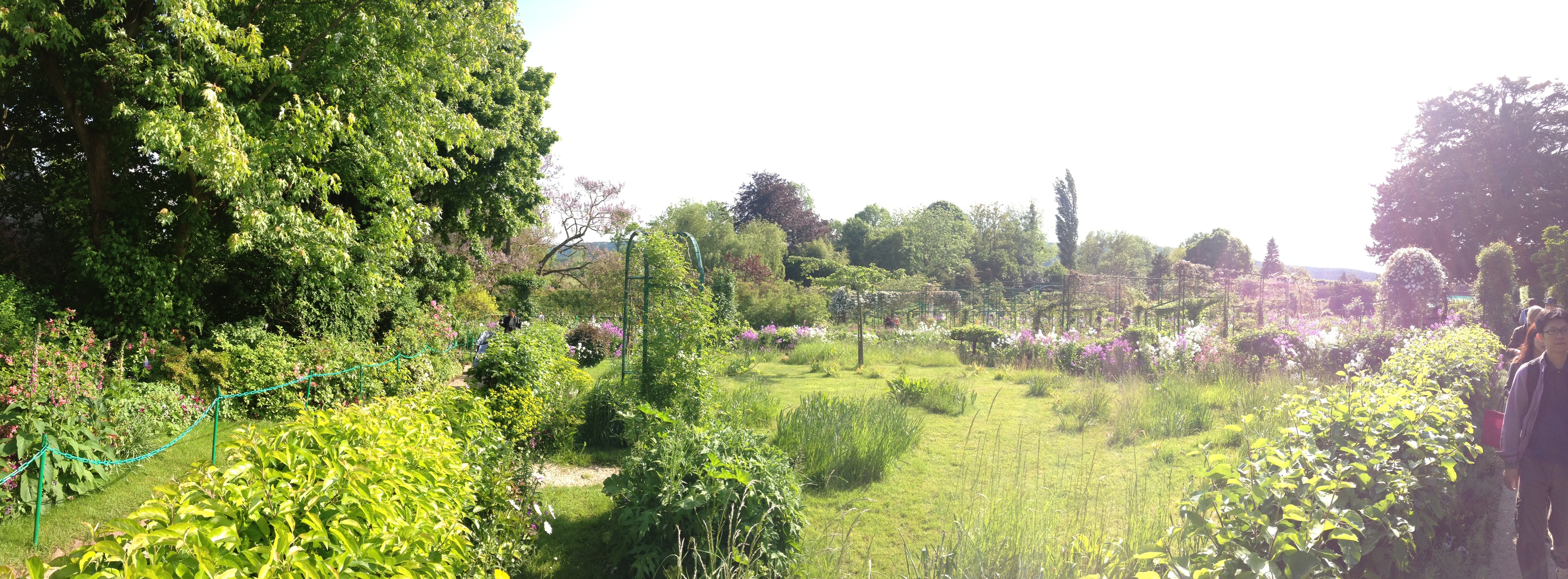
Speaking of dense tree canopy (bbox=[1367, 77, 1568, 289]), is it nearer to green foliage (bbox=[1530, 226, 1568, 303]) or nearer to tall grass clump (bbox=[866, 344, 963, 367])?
green foliage (bbox=[1530, 226, 1568, 303])

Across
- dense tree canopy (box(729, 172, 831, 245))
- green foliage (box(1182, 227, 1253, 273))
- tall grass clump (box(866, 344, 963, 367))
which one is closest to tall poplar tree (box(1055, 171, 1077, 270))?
green foliage (box(1182, 227, 1253, 273))

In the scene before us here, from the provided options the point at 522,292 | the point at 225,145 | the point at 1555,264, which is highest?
the point at 225,145

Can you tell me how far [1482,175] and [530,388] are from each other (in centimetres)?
3011

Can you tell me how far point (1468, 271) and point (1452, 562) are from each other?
27.0 meters

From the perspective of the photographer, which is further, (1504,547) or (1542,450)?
(1504,547)

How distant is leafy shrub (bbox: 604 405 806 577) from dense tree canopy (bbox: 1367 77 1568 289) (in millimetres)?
26305

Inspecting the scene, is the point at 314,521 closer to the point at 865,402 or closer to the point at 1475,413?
the point at 865,402

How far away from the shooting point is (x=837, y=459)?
5062mm

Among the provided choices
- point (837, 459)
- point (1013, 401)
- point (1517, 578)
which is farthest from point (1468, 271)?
point (837, 459)

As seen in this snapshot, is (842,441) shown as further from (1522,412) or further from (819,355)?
(819,355)

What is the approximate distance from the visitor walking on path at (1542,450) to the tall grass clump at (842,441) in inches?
143

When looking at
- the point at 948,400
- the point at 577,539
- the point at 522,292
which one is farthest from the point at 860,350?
the point at 522,292

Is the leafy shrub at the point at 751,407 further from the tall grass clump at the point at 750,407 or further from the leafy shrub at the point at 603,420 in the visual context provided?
the leafy shrub at the point at 603,420

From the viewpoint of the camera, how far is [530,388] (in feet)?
19.1
